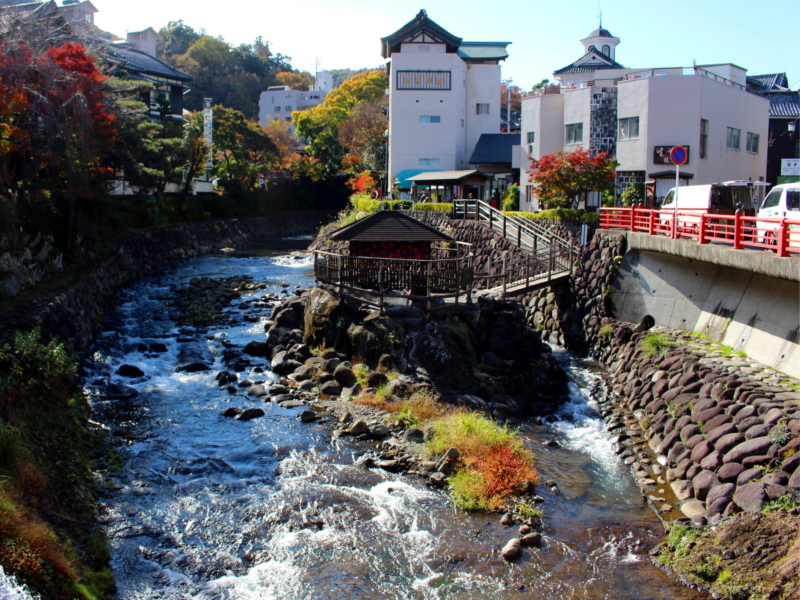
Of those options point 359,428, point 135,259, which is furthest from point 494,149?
point 359,428

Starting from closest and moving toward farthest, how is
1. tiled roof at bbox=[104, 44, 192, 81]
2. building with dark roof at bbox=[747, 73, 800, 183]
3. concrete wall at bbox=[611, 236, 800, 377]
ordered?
concrete wall at bbox=[611, 236, 800, 377]
building with dark roof at bbox=[747, 73, 800, 183]
tiled roof at bbox=[104, 44, 192, 81]

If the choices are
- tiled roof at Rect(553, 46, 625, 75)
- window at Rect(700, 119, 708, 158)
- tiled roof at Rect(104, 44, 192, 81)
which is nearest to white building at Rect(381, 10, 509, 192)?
tiled roof at Rect(553, 46, 625, 75)

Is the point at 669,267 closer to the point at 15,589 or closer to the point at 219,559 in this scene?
the point at 219,559

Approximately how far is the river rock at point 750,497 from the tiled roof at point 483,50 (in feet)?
166

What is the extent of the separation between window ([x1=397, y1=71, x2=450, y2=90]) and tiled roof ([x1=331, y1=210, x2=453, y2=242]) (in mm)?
34239

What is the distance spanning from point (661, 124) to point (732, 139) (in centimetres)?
467

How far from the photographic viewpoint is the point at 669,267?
20281 mm

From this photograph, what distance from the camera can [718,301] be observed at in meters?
17.8

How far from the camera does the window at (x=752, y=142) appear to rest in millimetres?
34125

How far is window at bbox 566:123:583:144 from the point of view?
35438 millimetres

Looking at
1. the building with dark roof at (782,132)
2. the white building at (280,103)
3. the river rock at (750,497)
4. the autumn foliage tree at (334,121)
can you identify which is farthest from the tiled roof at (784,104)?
the white building at (280,103)

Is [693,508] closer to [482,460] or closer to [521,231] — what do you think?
[482,460]

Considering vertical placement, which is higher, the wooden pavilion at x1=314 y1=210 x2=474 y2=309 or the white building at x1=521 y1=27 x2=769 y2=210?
the white building at x1=521 y1=27 x2=769 y2=210

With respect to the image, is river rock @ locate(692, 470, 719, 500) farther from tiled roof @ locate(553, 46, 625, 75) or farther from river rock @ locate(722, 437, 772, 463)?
tiled roof @ locate(553, 46, 625, 75)
